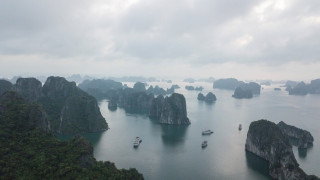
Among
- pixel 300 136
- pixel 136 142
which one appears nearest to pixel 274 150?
pixel 300 136

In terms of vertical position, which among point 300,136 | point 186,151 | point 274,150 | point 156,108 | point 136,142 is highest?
point 156,108

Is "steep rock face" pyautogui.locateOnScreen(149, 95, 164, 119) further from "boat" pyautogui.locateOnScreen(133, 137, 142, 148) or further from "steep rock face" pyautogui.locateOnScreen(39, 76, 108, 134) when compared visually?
"boat" pyautogui.locateOnScreen(133, 137, 142, 148)

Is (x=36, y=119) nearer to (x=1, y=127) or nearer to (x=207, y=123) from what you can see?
(x=1, y=127)

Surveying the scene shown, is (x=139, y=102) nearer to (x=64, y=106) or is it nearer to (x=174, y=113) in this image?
(x=174, y=113)

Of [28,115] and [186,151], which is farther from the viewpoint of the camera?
[186,151]

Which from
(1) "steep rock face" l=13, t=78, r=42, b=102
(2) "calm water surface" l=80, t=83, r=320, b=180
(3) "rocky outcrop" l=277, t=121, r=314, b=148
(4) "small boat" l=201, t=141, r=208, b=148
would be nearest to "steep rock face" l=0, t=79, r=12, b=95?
(1) "steep rock face" l=13, t=78, r=42, b=102

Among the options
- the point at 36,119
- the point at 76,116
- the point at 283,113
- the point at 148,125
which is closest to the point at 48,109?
the point at 76,116

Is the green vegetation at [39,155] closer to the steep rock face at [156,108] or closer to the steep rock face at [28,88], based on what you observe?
the steep rock face at [28,88]
